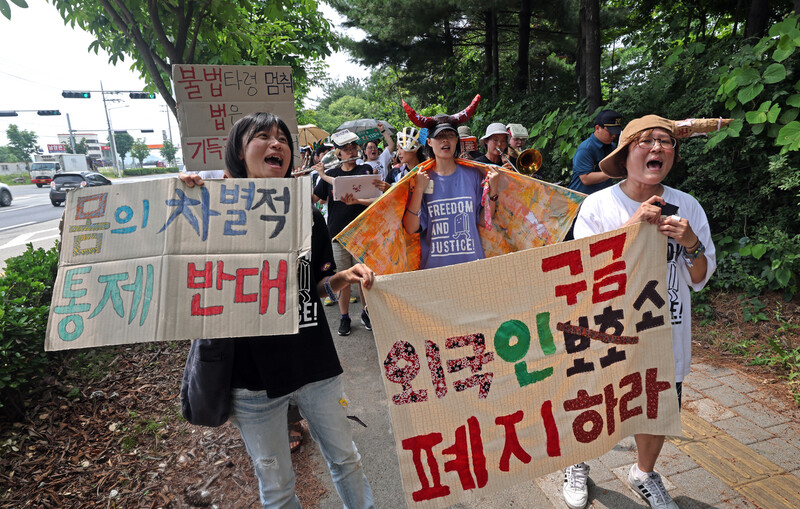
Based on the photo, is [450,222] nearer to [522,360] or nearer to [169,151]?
[522,360]

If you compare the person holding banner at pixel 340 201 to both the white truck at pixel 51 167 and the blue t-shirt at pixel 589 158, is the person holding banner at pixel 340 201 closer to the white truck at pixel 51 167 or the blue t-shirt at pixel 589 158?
the blue t-shirt at pixel 589 158

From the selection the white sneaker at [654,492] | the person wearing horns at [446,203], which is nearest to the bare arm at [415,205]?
the person wearing horns at [446,203]

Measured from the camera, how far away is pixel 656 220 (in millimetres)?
2014

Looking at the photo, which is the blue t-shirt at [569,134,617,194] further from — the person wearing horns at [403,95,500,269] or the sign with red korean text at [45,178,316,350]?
the sign with red korean text at [45,178,316,350]

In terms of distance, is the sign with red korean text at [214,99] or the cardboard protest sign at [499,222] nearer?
the cardboard protest sign at [499,222]

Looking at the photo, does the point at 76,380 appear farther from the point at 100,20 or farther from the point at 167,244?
the point at 100,20

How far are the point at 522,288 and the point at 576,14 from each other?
9951 millimetres

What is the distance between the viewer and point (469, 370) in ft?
6.35

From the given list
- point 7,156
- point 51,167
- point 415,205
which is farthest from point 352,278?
point 7,156

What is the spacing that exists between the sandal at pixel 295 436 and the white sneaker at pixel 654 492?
2.00 meters

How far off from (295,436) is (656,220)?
2.49 metres

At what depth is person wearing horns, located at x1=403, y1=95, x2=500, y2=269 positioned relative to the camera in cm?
273

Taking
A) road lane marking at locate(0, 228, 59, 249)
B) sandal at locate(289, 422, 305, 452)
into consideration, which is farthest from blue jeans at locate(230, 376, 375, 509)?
road lane marking at locate(0, 228, 59, 249)

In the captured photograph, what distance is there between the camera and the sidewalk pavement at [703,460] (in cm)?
234
